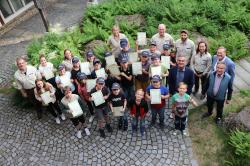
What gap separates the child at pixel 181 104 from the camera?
312 inches

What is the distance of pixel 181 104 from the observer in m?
8.09

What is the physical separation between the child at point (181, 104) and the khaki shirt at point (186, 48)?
5.05 feet

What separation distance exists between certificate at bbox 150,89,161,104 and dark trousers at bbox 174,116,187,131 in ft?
2.58

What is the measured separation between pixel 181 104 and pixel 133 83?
189 cm

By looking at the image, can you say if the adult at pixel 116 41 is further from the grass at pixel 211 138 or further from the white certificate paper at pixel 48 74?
the grass at pixel 211 138

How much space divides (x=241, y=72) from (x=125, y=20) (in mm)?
5375

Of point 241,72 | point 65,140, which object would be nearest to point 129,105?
point 65,140

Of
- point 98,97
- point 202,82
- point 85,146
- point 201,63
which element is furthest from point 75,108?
point 202,82

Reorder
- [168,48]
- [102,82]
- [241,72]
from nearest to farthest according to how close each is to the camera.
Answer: [102,82] < [168,48] < [241,72]

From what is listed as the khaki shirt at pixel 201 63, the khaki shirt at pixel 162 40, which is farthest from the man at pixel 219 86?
the khaki shirt at pixel 162 40

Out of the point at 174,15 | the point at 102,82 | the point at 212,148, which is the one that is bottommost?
the point at 212,148

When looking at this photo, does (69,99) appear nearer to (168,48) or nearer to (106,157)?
(106,157)

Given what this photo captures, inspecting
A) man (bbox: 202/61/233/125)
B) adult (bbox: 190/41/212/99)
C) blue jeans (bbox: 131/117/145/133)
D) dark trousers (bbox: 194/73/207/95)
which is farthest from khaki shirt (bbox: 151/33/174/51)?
blue jeans (bbox: 131/117/145/133)

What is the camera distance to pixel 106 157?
28.4ft
